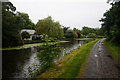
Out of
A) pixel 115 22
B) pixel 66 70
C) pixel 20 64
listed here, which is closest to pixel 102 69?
pixel 66 70

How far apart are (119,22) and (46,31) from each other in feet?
81.4

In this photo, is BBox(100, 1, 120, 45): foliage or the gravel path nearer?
the gravel path

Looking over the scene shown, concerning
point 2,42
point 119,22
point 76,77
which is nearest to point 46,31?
point 2,42

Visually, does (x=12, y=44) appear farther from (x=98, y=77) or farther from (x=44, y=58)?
(x=98, y=77)

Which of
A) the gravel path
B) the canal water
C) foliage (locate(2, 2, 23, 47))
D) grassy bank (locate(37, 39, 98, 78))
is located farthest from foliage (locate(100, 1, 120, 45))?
foliage (locate(2, 2, 23, 47))

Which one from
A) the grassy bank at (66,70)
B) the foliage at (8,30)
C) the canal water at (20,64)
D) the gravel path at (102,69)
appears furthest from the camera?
the foliage at (8,30)

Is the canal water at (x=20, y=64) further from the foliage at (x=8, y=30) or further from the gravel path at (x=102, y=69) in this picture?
the foliage at (x=8, y=30)

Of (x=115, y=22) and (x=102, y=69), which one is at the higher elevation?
(x=115, y=22)

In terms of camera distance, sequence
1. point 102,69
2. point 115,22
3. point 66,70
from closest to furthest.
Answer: point 102,69 → point 66,70 → point 115,22

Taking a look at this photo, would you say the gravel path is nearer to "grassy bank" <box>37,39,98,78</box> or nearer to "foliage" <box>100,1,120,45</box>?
"grassy bank" <box>37,39,98,78</box>

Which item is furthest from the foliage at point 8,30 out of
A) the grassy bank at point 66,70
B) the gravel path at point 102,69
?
the gravel path at point 102,69

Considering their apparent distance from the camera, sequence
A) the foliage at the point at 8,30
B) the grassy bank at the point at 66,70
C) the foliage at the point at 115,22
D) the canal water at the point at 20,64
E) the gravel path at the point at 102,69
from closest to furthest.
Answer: the gravel path at the point at 102,69 < the grassy bank at the point at 66,70 < the canal water at the point at 20,64 < the foliage at the point at 115,22 < the foliage at the point at 8,30

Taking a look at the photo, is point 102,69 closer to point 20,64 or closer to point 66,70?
point 66,70

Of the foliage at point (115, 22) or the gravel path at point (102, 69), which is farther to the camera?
the foliage at point (115, 22)
